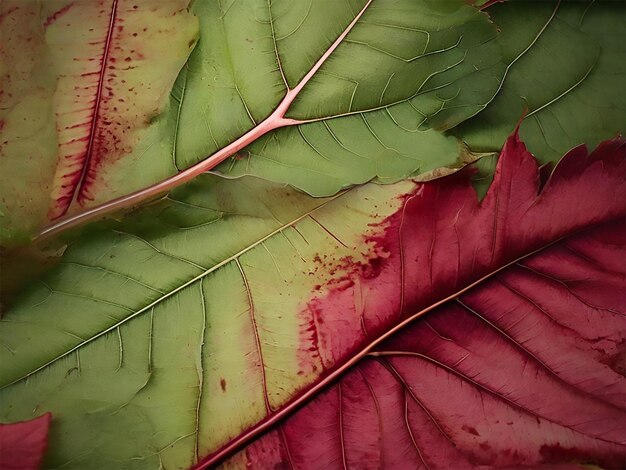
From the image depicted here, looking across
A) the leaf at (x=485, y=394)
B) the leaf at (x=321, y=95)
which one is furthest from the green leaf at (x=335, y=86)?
the leaf at (x=485, y=394)

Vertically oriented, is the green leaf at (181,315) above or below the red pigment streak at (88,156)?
below

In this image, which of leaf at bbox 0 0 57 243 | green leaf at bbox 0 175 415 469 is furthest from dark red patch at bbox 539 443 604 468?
leaf at bbox 0 0 57 243

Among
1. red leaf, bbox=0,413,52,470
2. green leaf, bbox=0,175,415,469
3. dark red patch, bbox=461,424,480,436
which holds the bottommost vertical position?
dark red patch, bbox=461,424,480,436

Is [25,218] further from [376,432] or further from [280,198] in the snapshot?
[376,432]

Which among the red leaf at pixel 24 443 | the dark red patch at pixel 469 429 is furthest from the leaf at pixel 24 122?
the dark red patch at pixel 469 429

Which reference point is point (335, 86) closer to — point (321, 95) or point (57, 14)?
point (321, 95)

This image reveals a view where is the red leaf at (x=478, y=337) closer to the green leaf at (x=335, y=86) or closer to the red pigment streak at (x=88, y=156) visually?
the green leaf at (x=335, y=86)

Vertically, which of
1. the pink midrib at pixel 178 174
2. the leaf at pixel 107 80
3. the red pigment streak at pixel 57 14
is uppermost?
the red pigment streak at pixel 57 14

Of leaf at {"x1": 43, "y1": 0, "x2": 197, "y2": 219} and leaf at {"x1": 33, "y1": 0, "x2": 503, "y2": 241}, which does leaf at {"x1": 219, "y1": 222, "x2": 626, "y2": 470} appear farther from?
leaf at {"x1": 43, "y1": 0, "x2": 197, "y2": 219}
